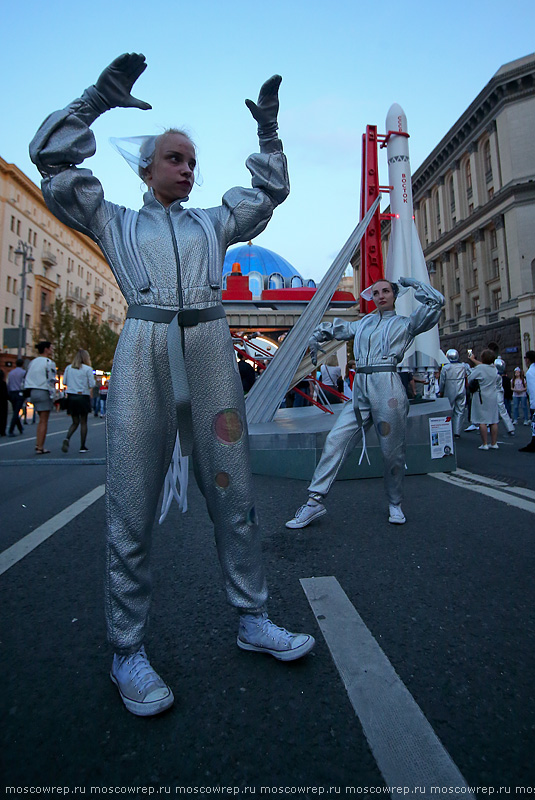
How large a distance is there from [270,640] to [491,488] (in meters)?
3.94

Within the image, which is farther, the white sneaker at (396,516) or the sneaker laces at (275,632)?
the white sneaker at (396,516)

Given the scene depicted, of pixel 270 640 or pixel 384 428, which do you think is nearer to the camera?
pixel 270 640

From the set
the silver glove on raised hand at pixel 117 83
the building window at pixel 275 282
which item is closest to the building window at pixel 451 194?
the building window at pixel 275 282

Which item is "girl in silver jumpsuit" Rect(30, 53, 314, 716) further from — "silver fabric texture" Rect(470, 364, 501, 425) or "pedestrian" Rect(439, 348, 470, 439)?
"pedestrian" Rect(439, 348, 470, 439)

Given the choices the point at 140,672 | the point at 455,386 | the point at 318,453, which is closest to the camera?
the point at 140,672

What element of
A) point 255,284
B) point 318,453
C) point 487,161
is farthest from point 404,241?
point 487,161

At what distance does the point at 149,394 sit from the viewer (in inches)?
68.8

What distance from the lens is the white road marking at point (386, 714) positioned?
4.24ft

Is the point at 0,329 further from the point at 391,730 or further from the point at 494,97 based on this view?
the point at 391,730

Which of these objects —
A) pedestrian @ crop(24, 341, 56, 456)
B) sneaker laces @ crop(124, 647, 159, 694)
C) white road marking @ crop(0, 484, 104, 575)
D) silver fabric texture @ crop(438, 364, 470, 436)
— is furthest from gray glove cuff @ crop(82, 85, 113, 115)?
silver fabric texture @ crop(438, 364, 470, 436)

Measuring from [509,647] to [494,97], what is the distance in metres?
40.6

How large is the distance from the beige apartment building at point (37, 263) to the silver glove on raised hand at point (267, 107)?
3501 cm

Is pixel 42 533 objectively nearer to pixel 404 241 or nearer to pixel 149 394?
pixel 149 394

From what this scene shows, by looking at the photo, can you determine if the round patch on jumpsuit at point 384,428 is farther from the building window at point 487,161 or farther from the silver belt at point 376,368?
the building window at point 487,161
